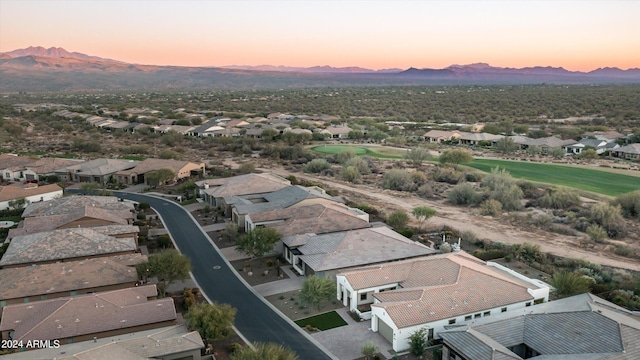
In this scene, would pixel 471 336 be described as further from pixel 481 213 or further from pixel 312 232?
pixel 481 213

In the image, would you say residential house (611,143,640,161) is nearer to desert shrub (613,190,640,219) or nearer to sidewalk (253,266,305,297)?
desert shrub (613,190,640,219)

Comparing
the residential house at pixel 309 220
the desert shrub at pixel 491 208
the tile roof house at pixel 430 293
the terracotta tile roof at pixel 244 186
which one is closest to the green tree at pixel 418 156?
the desert shrub at pixel 491 208

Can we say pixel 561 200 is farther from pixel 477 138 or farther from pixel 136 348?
pixel 136 348

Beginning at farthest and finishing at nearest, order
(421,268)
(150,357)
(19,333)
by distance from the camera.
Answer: (421,268) < (19,333) < (150,357)

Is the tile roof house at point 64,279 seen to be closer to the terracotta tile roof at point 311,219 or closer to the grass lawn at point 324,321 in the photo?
the grass lawn at point 324,321

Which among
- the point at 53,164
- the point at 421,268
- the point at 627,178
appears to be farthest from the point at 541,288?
the point at 53,164
